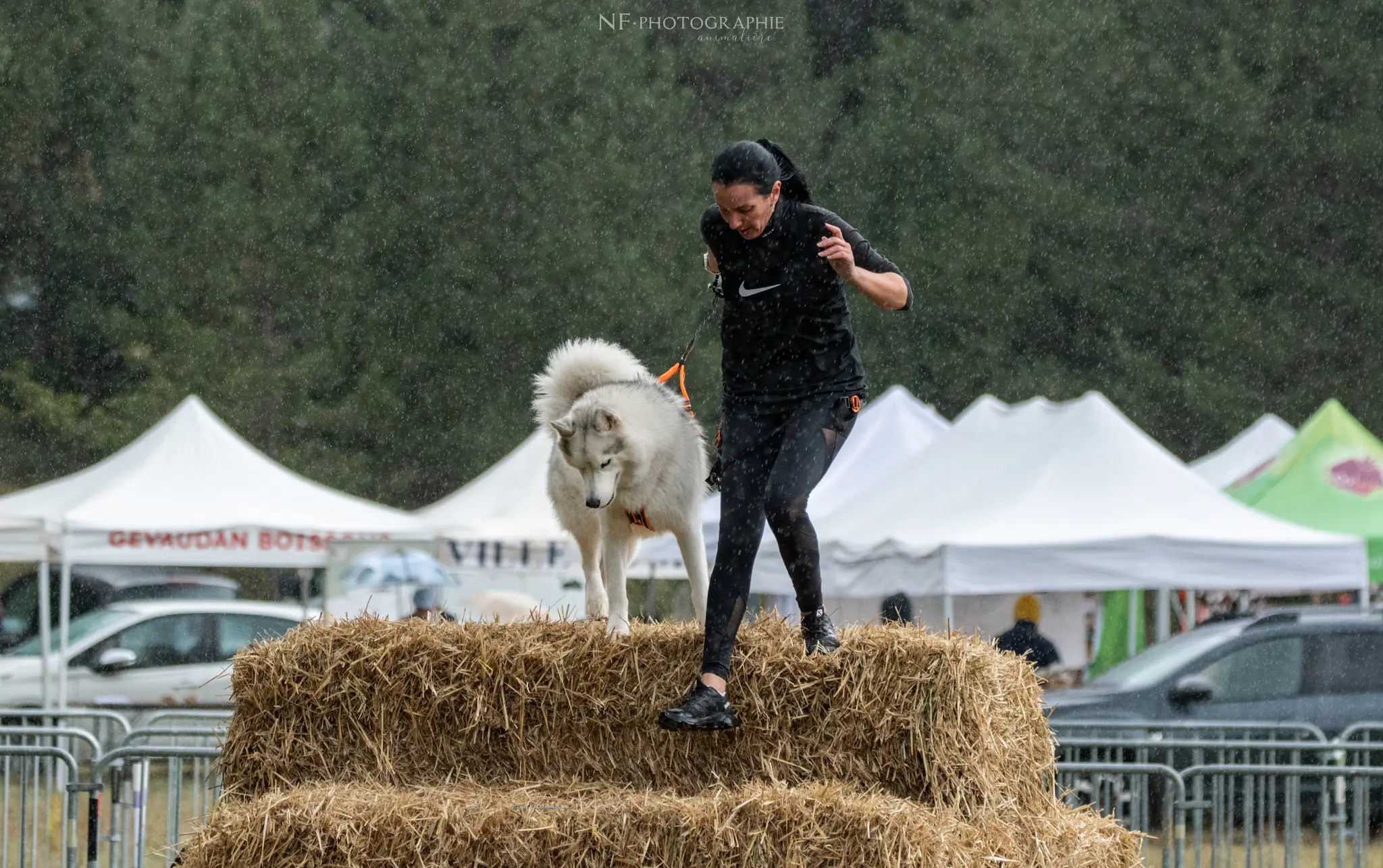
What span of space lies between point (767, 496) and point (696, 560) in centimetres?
75

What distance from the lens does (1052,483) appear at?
1381 cm

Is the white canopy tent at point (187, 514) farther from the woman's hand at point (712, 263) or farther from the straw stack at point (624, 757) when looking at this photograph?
the woman's hand at point (712, 263)

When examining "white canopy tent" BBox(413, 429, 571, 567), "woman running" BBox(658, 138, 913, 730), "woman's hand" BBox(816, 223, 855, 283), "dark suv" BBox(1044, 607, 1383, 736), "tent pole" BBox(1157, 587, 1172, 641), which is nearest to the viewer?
"woman's hand" BBox(816, 223, 855, 283)

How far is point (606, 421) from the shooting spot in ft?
17.9

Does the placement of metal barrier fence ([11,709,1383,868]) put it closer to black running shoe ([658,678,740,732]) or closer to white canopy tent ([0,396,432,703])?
black running shoe ([658,678,740,732])

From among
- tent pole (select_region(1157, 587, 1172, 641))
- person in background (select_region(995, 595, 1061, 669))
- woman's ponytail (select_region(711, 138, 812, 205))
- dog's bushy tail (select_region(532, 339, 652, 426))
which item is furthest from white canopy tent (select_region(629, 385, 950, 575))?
woman's ponytail (select_region(711, 138, 812, 205))

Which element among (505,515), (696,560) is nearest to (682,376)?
(696,560)

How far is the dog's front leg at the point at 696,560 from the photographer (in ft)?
18.4

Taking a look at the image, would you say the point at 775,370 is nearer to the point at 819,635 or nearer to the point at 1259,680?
the point at 819,635

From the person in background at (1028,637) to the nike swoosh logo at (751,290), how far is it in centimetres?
813

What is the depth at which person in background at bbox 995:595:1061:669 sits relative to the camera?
13.0 m

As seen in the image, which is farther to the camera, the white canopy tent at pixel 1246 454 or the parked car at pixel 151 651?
the white canopy tent at pixel 1246 454

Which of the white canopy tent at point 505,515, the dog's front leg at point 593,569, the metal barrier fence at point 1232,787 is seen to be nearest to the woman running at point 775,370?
the dog's front leg at point 593,569

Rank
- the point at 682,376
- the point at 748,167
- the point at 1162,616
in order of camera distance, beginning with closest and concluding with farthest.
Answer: the point at 748,167
the point at 682,376
the point at 1162,616
